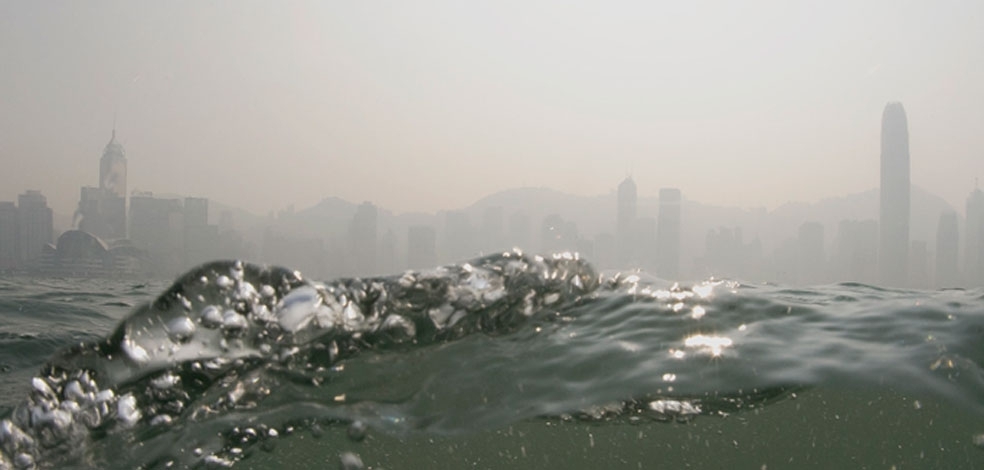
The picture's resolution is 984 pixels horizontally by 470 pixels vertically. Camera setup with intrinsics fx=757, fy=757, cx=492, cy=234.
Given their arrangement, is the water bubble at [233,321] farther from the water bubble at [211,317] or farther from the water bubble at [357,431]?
the water bubble at [357,431]

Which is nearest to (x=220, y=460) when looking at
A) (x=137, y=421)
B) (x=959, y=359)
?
(x=137, y=421)

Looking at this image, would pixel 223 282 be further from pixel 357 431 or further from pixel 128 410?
pixel 357 431

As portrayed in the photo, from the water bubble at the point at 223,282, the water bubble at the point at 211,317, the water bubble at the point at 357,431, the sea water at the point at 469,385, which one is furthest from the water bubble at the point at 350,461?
the water bubble at the point at 223,282

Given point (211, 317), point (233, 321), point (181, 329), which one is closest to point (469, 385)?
point (233, 321)

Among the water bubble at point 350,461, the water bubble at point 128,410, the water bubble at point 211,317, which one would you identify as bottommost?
the water bubble at point 350,461

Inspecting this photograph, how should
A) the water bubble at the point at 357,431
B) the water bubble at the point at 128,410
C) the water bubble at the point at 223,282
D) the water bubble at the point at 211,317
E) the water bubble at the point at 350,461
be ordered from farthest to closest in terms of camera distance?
the water bubble at the point at 350,461
the water bubble at the point at 357,431
the water bubble at the point at 223,282
the water bubble at the point at 211,317
the water bubble at the point at 128,410

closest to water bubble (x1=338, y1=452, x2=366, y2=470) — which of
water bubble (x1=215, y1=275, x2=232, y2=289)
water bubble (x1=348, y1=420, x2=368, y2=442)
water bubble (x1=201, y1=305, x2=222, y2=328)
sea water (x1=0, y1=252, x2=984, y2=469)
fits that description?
sea water (x1=0, y1=252, x2=984, y2=469)

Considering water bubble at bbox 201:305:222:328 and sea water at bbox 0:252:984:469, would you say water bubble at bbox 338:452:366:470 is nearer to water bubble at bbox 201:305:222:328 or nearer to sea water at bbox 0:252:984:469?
sea water at bbox 0:252:984:469
